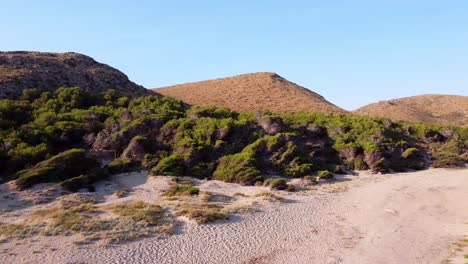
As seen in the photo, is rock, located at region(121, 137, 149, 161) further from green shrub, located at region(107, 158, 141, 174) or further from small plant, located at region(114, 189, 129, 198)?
small plant, located at region(114, 189, 129, 198)

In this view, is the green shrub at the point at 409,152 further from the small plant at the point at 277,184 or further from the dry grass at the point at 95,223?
the dry grass at the point at 95,223

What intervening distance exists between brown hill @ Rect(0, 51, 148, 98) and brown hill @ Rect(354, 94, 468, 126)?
40.8 metres

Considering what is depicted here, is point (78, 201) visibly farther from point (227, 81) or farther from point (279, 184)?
point (227, 81)

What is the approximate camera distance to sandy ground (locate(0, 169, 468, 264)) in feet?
44.3

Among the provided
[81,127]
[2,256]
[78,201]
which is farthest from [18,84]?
[2,256]

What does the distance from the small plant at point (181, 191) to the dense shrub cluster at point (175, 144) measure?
8.70ft

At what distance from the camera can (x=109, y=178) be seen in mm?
22547

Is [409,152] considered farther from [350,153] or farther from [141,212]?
[141,212]

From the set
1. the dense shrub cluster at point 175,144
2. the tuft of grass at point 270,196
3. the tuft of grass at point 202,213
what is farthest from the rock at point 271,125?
the tuft of grass at point 202,213

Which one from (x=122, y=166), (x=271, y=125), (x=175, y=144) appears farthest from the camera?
(x=271, y=125)

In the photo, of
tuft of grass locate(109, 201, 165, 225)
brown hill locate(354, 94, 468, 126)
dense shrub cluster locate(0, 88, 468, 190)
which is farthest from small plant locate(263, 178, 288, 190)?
brown hill locate(354, 94, 468, 126)

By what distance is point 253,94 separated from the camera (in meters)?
59.0

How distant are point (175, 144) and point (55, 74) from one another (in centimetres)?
2060

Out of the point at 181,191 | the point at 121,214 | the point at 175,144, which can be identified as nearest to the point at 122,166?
the point at 175,144
